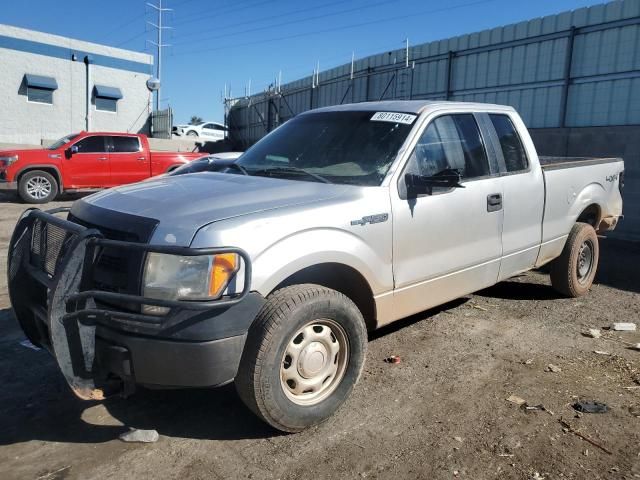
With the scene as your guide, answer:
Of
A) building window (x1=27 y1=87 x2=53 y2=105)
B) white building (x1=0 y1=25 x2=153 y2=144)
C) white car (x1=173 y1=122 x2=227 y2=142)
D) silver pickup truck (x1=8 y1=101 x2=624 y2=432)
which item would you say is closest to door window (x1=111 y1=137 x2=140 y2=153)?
silver pickup truck (x1=8 y1=101 x2=624 y2=432)

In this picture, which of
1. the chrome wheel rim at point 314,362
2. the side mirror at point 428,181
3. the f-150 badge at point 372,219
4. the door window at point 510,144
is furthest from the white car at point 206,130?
the chrome wheel rim at point 314,362

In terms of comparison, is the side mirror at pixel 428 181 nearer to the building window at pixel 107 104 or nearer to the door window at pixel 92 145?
the door window at pixel 92 145

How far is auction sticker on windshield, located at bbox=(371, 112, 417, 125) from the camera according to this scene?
3.99 meters

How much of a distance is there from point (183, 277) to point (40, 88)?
2876cm

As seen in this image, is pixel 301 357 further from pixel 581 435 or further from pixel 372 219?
pixel 581 435

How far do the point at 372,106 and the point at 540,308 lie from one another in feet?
9.21

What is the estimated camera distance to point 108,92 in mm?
29062

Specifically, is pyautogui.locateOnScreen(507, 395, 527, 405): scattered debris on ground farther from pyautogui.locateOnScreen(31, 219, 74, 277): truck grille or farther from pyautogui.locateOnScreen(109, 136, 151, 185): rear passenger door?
pyautogui.locateOnScreen(109, 136, 151, 185): rear passenger door

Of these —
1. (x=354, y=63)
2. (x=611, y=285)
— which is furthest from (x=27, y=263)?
(x=354, y=63)

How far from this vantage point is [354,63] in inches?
717

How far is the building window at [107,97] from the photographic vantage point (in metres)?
28.9

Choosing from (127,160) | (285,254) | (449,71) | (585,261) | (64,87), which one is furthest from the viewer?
(64,87)

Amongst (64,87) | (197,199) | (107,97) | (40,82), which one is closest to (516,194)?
(197,199)

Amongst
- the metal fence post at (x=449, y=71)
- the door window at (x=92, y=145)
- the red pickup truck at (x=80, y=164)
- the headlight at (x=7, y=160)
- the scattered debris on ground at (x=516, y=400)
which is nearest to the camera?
the scattered debris on ground at (x=516, y=400)
